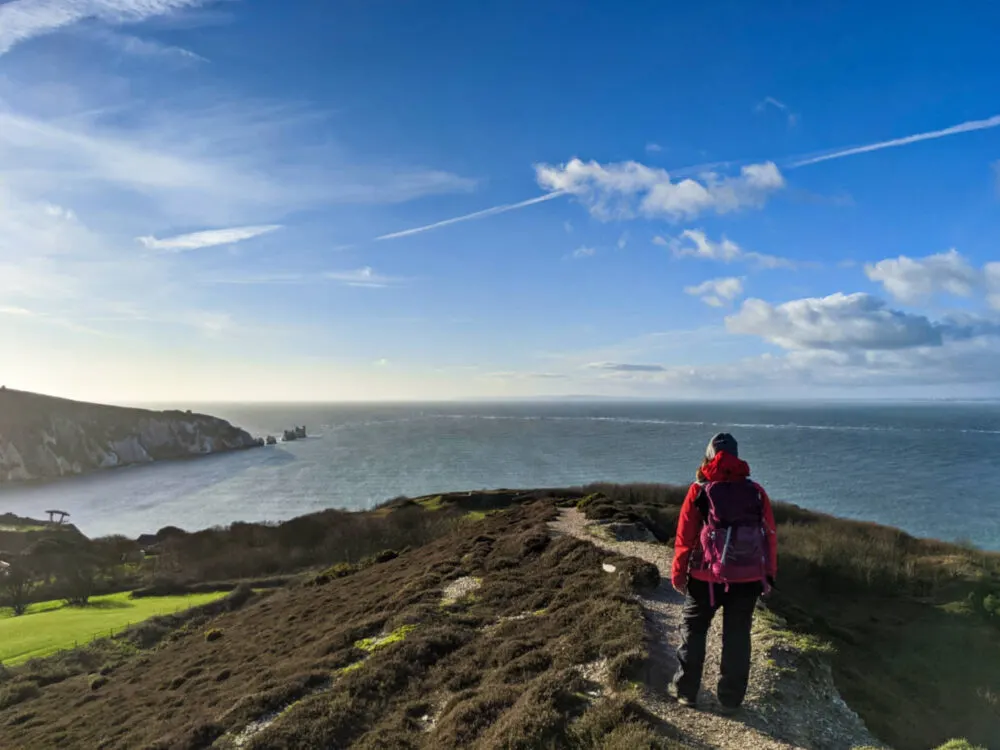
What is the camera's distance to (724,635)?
6.75 metres

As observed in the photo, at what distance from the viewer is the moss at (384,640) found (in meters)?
12.2

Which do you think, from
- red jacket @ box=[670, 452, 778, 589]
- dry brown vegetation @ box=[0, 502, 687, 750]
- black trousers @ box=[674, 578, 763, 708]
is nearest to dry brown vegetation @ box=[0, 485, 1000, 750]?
dry brown vegetation @ box=[0, 502, 687, 750]

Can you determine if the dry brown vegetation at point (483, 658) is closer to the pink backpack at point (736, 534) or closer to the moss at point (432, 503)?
the pink backpack at point (736, 534)

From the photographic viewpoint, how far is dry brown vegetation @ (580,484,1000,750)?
11242 mm

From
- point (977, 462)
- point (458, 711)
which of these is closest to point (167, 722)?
point (458, 711)

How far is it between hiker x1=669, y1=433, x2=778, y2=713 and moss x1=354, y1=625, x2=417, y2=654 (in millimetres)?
7577

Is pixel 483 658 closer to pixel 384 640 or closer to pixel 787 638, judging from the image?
pixel 384 640

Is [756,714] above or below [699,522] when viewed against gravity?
below

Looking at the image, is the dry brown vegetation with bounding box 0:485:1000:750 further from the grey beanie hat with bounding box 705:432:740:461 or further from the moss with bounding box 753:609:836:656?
the grey beanie hat with bounding box 705:432:740:461

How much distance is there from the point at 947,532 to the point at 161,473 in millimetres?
137028

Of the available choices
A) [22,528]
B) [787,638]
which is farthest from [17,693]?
[22,528]

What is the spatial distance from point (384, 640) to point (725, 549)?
919 centimetres

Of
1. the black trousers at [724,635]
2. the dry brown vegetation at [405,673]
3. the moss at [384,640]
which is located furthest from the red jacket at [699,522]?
the moss at [384,640]

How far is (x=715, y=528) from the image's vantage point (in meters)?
6.33
